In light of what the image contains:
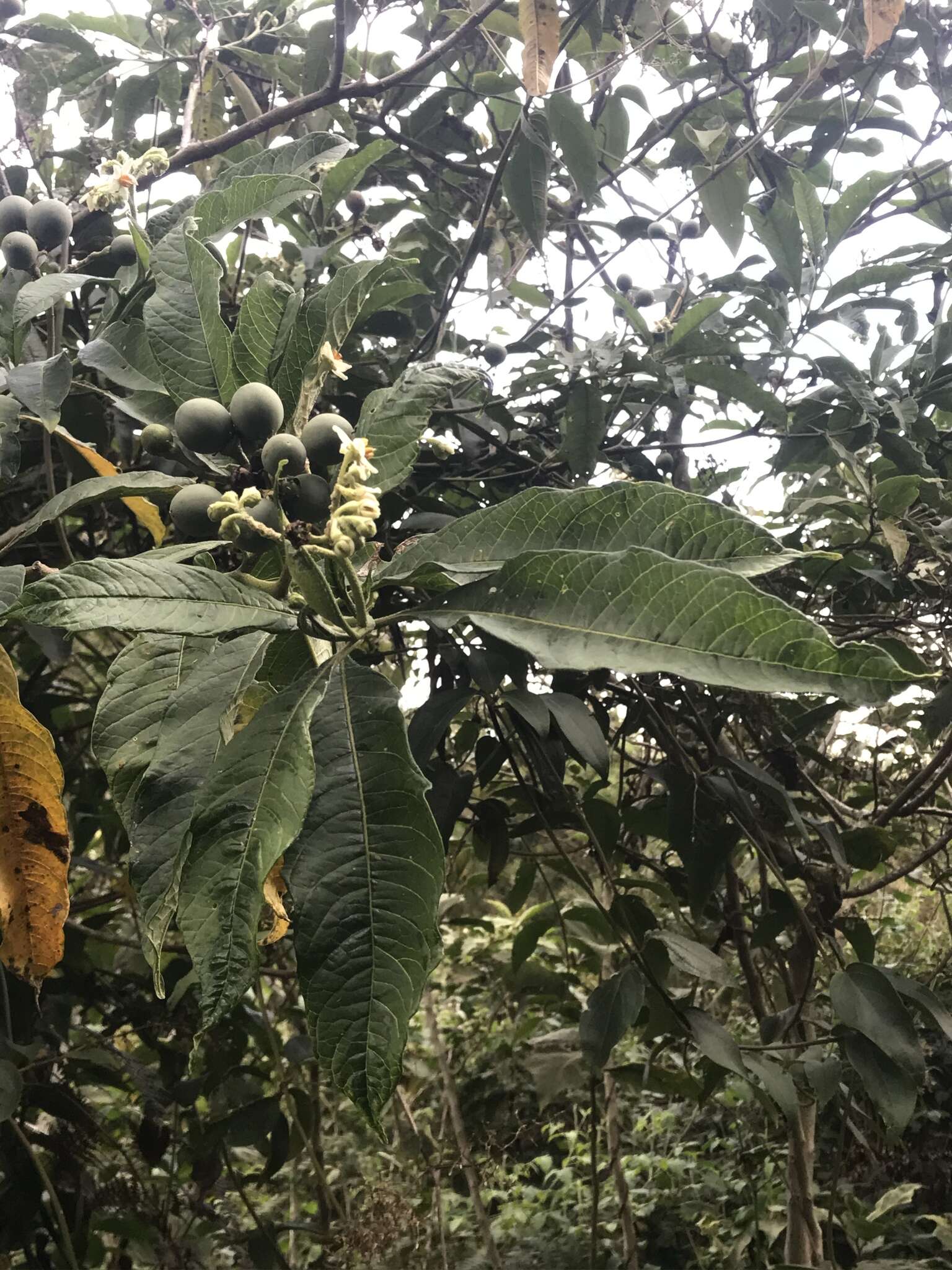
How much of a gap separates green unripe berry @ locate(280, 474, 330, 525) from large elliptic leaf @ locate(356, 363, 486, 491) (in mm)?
53

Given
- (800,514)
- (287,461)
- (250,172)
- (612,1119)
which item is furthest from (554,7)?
(612,1119)

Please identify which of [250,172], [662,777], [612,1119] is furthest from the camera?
[612,1119]

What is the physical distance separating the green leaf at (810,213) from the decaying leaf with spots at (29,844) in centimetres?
139

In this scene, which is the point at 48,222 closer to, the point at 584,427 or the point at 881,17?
the point at 584,427

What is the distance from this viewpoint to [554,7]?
1320 millimetres

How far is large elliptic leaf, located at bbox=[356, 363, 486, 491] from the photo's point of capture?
71 cm

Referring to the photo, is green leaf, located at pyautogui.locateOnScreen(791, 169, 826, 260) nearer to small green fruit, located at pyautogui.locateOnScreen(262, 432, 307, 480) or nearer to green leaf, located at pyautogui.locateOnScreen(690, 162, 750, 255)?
green leaf, located at pyautogui.locateOnScreen(690, 162, 750, 255)

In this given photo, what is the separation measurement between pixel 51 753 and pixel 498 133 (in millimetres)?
1469

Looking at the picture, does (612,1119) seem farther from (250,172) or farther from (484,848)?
(250,172)

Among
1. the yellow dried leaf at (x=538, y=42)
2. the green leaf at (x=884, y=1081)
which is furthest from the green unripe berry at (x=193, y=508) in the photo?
the green leaf at (x=884, y=1081)

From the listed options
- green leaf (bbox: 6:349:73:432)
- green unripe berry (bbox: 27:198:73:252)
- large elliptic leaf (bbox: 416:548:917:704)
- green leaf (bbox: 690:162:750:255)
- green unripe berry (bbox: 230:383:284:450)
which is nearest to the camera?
large elliptic leaf (bbox: 416:548:917:704)

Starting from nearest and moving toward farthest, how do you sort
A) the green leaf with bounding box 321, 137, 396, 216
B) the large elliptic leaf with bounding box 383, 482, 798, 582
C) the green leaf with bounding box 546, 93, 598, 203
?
the large elliptic leaf with bounding box 383, 482, 798, 582
the green leaf with bounding box 321, 137, 396, 216
the green leaf with bounding box 546, 93, 598, 203

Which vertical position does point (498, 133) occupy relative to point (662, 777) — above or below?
above

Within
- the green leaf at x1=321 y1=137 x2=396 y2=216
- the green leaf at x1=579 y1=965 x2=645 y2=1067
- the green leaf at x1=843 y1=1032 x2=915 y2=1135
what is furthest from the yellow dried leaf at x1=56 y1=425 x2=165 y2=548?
the green leaf at x1=843 y1=1032 x2=915 y2=1135
